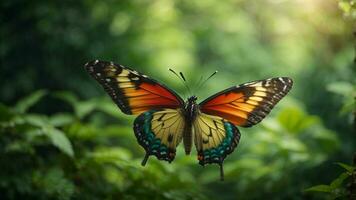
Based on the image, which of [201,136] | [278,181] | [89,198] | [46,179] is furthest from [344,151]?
[46,179]

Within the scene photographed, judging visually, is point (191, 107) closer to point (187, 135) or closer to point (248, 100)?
point (187, 135)

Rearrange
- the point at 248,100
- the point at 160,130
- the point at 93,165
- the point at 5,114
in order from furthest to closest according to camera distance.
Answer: the point at 93,165 → the point at 5,114 → the point at 160,130 → the point at 248,100

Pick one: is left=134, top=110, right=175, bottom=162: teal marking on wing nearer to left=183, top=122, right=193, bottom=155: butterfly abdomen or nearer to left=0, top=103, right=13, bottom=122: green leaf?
left=183, top=122, right=193, bottom=155: butterfly abdomen

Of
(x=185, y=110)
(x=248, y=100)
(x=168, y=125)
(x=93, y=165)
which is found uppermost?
(x=248, y=100)

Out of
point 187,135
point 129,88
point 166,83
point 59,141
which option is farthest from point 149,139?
point 166,83

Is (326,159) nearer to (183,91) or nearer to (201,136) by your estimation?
(201,136)

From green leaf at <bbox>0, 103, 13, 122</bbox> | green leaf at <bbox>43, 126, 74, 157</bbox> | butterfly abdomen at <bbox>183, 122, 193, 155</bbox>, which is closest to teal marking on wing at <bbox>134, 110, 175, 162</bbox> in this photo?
butterfly abdomen at <bbox>183, 122, 193, 155</bbox>
